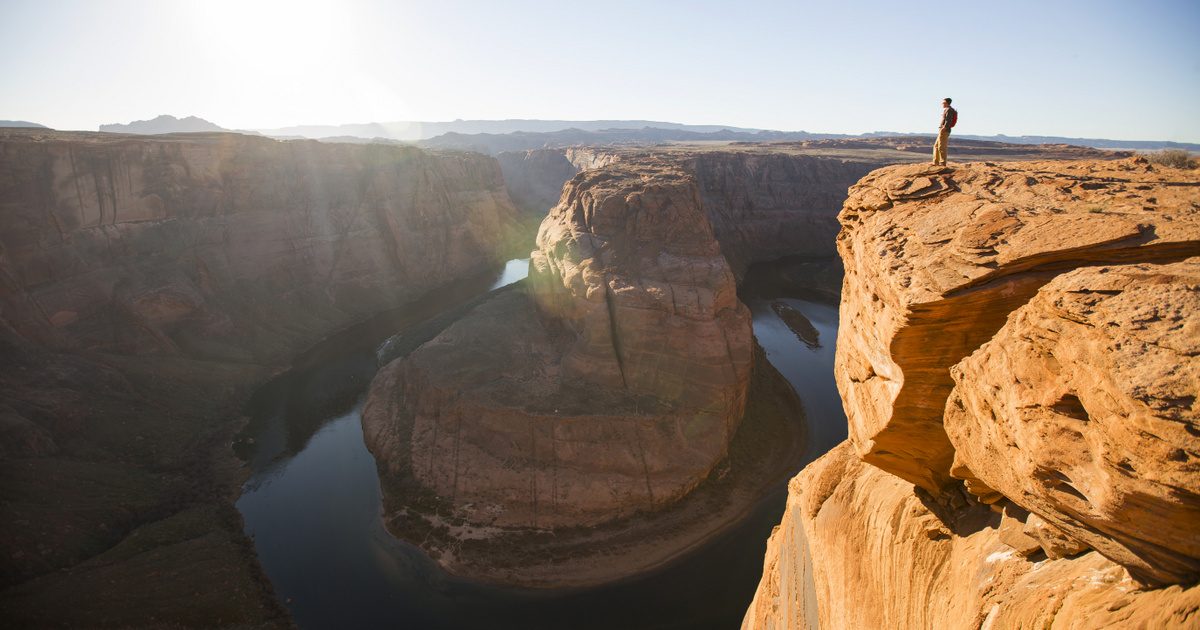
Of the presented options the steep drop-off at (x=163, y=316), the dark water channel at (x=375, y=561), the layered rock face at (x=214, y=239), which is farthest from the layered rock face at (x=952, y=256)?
the layered rock face at (x=214, y=239)

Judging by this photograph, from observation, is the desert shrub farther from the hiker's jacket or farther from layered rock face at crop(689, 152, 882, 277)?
layered rock face at crop(689, 152, 882, 277)

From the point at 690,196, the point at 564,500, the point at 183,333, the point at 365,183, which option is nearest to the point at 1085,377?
the point at 564,500

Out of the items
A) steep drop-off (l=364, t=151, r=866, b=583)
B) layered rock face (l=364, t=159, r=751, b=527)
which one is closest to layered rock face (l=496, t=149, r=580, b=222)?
steep drop-off (l=364, t=151, r=866, b=583)

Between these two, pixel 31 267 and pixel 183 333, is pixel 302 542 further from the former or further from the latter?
pixel 31 267

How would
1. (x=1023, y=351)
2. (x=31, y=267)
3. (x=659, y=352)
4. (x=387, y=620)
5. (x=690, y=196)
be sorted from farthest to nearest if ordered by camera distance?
1. (x=31, y=267)
2. (x=690, y=196)
3. (x=659, y=352)
4. (x=387, y=620)
5. (x=1023, y=351)

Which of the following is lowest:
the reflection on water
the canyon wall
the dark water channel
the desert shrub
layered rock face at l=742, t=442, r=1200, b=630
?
the dark water channel

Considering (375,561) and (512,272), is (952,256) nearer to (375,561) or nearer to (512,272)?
(375,561)
